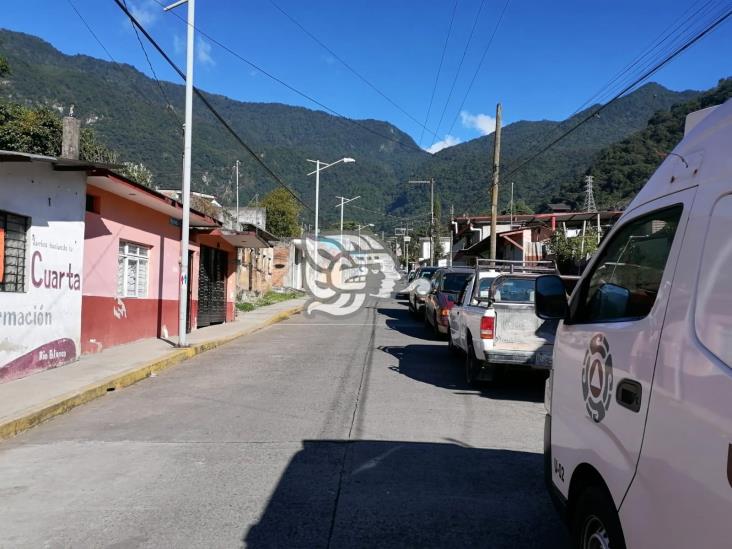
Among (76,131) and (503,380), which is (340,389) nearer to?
(503,380)

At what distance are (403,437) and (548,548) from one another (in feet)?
8.99

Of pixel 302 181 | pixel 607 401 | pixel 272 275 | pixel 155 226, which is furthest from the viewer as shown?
pixel 302 181

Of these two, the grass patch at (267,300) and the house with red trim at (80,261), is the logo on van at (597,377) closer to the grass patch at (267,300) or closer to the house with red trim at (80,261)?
the house with red trim at (80,261)

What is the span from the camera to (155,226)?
15102mm

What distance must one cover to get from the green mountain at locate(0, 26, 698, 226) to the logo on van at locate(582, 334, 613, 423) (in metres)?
14.2

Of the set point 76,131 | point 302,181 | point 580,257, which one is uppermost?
point 302,181

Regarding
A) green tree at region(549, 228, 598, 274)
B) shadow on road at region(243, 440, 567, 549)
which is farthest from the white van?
green tree at region(549, 228, 598, 274)

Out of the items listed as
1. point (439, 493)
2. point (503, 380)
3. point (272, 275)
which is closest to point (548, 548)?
point (439, 493)

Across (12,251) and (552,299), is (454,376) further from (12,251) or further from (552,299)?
(12,251)

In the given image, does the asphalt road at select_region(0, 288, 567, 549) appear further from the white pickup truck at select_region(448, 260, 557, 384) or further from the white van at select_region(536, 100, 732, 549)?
the white van at select_region(536, 100, 732, 549)

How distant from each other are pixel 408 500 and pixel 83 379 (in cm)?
657

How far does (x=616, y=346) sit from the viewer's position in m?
2.75

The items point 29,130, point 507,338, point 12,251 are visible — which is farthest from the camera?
point 29,130

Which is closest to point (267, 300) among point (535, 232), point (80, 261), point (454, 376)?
point (535, 232)
